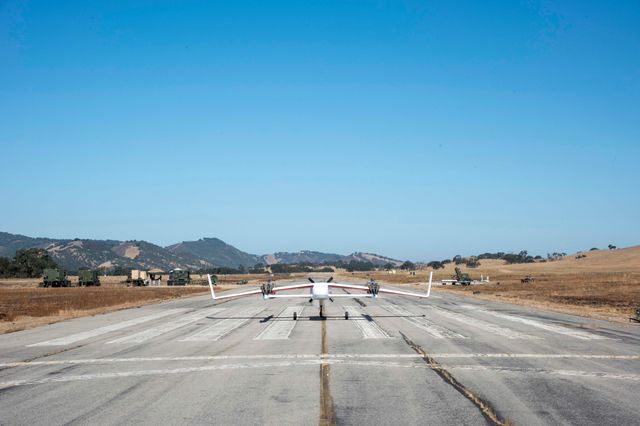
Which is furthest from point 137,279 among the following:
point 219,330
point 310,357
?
point 310,357

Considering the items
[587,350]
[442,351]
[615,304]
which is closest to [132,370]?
[442,351]

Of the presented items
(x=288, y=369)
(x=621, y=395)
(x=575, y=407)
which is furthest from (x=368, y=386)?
(x=621, y=395)

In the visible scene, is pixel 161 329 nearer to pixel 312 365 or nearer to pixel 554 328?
pixel 312 365

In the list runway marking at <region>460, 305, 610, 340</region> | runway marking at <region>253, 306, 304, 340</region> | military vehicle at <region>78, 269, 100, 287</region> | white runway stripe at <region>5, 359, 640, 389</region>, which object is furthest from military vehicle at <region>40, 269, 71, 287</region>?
white runway stripe at <region>5, 359, 640, 389</region>

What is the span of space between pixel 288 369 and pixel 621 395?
759cm

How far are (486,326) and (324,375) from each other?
14.7 metres

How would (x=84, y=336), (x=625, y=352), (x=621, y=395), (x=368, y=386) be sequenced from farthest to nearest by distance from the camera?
(x=84, y=336), (x=625, y=352), (x=368, y=386), (x=621, y=395)

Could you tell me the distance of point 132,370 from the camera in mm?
15734

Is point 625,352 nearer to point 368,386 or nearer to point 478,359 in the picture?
point 478,359

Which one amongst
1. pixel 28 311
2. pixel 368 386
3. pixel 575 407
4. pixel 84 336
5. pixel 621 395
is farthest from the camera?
pixel 28 311

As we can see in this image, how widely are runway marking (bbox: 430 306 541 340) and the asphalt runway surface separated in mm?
156

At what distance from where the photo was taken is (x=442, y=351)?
18.9 m

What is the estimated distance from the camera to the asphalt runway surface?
1072 cm

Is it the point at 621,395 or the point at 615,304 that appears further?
the point at 615,304
